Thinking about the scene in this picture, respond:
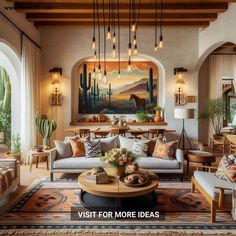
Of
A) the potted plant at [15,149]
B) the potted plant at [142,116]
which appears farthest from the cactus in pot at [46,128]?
the potted plant at [142,116]

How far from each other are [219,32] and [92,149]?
186 inches

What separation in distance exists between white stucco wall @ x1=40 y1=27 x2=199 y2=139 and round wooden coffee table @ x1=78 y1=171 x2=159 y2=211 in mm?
4494

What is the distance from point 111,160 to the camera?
4.14 meters

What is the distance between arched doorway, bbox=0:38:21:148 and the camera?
21.2 feet

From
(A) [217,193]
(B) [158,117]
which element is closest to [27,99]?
(B) [158,117]

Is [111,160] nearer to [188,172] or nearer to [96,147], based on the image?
[96,147]

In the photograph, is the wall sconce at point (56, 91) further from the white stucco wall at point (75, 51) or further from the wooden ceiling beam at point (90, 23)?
the wooden ceiling beam at point (90, 23)

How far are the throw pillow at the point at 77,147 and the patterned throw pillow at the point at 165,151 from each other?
1644 mm

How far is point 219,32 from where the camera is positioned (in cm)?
682

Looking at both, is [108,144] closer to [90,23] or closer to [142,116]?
[142,116]

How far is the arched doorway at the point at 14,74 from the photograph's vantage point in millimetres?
6449

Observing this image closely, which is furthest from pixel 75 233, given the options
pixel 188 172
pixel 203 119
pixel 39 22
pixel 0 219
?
pixel 203 119

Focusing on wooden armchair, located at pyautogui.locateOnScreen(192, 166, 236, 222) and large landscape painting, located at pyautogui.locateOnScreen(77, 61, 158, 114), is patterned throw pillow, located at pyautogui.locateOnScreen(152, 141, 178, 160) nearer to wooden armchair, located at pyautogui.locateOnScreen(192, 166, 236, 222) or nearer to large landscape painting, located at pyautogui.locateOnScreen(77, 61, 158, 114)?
wooden armchair, located at pyautogui.locateOnScreen(192, 166, 236, 222)

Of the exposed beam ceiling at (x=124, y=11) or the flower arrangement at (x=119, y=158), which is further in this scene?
the exposed beam ceiling at (x=124, y=11)
